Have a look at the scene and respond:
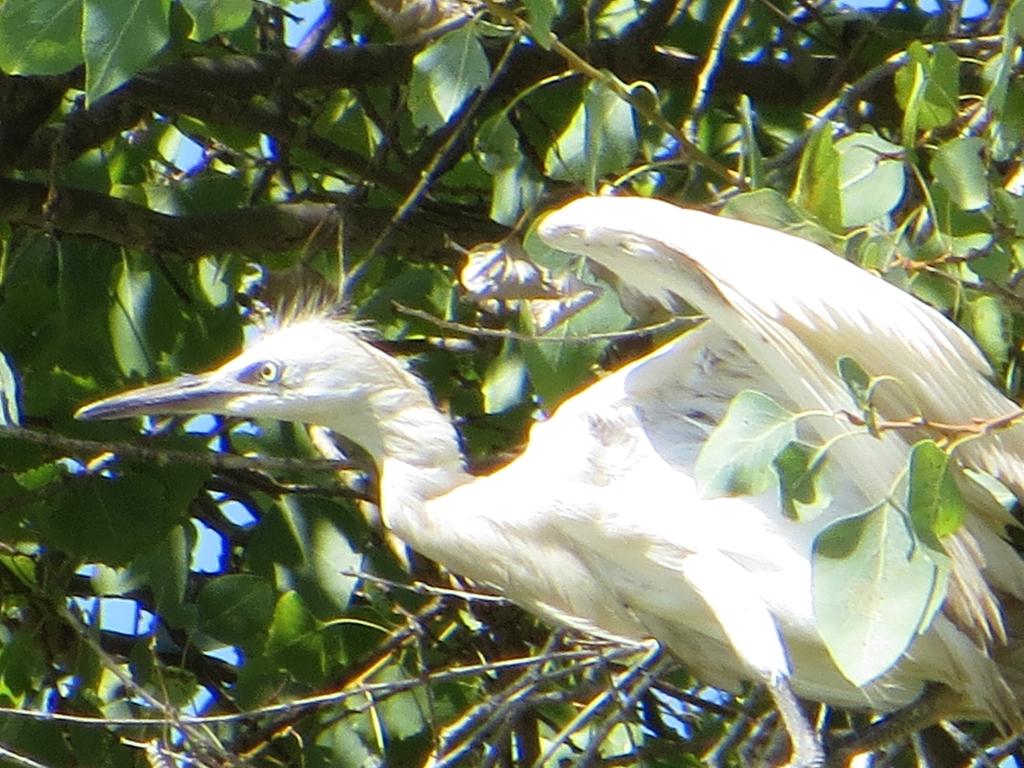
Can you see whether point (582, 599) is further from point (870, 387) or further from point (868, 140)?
point (870, 387)

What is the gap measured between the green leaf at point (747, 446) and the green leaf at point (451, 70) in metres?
0.84

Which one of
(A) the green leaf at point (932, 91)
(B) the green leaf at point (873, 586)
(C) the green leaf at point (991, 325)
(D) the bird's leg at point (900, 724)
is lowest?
(D) the bird's leg at point (900, 724)

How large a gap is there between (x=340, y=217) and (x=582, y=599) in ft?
2.65

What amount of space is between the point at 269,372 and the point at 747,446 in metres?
1.46

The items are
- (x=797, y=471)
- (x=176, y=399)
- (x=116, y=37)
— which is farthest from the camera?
(x=176, y=399)

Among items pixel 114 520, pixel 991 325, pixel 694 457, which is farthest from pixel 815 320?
pixel 114 520

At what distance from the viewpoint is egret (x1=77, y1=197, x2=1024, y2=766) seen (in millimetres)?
2688

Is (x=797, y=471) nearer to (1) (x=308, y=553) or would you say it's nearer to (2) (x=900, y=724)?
(2) (x=900, y=724)

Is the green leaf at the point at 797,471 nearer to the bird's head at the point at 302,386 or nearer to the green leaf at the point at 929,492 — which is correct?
the green leaf at the point at 929,492

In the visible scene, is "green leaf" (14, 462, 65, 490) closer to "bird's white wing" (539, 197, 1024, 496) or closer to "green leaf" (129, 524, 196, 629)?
"green leaf" (129, 524, 196, 629)

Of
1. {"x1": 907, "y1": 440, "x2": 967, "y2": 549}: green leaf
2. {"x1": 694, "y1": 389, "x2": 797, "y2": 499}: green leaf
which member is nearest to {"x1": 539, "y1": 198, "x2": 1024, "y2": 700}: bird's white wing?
{"x1": 694, "y1": 389, "x2": 797, "y2": 499}: green leaf

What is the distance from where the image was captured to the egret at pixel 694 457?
2.69 meters

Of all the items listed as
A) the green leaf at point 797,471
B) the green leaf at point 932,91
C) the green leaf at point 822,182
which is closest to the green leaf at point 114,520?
the green leaf at point 822,182

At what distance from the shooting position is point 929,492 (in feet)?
6.63
